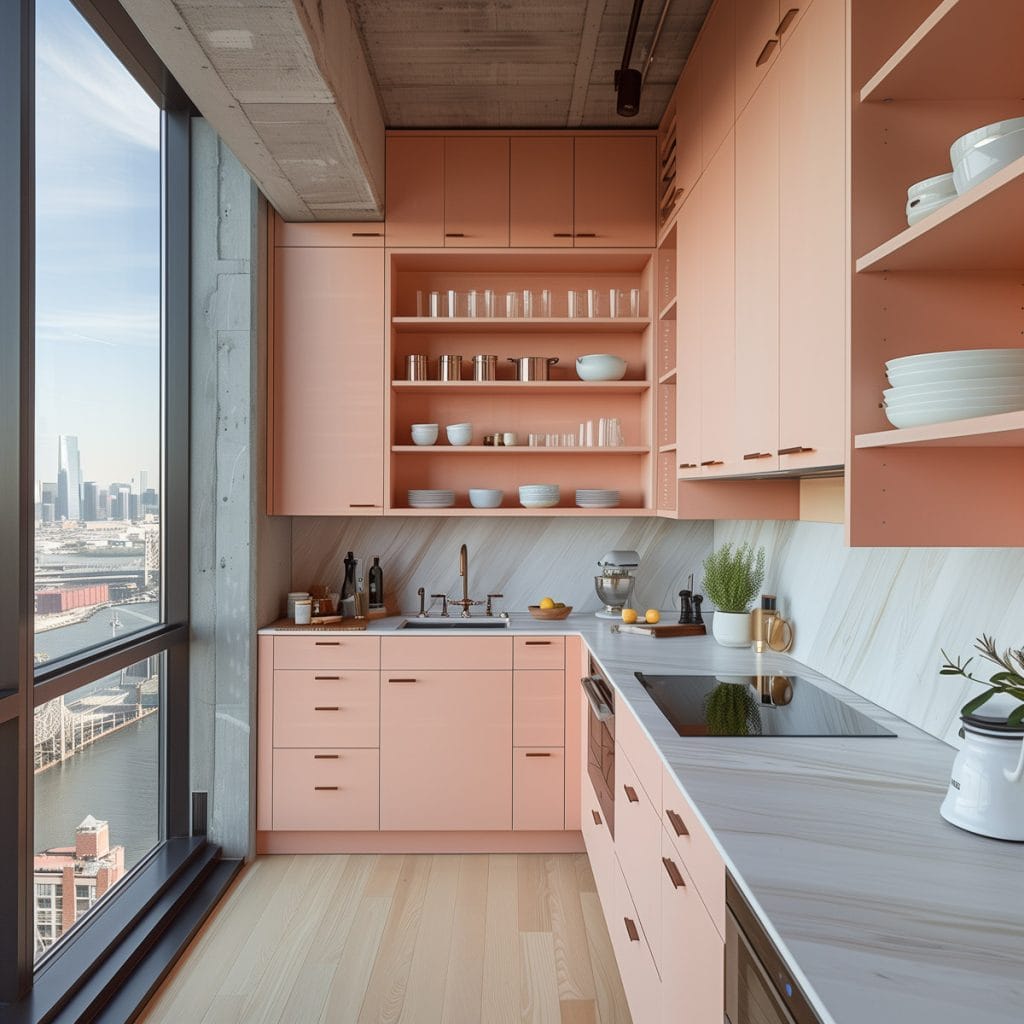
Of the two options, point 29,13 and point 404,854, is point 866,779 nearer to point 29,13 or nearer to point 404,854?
point 404,854

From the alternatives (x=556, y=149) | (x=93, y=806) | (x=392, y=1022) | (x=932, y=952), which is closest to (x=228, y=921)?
(x=93, y=806)

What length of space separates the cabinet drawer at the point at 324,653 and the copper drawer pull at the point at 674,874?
185cm

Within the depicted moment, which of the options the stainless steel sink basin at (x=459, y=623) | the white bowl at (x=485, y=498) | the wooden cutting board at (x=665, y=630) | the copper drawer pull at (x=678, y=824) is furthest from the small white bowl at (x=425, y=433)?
the copper drawer pull at (x=678, y=824)

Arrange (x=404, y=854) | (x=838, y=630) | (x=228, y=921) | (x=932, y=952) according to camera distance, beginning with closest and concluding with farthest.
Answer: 1. (x=932, y=952)
2. (x=838, y=630)
3. (x=228, y=921)
4. (x=404, y=854)

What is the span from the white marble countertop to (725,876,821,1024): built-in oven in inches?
1.7

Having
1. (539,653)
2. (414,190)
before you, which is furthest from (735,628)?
(414,190)

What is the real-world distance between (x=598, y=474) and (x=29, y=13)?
2.65 meters

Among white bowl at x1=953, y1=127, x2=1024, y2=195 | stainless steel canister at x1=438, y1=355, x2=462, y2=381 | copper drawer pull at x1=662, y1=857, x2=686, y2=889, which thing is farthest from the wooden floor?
white bowl at x1=953, y1=127, x2=1024, y2=195

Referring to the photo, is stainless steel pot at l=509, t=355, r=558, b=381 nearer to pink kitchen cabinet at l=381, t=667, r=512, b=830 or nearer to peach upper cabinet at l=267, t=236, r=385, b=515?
peach upper cabinet at l=267, t=236, r=385, b=515

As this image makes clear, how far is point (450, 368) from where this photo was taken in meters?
3.56

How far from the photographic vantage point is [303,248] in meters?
3.46

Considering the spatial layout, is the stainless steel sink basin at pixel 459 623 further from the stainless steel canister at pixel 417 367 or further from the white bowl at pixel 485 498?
the stainless steel canister at pixel 417 367

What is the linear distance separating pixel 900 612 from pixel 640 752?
2.50 feet

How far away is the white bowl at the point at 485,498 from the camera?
11.7 ft
